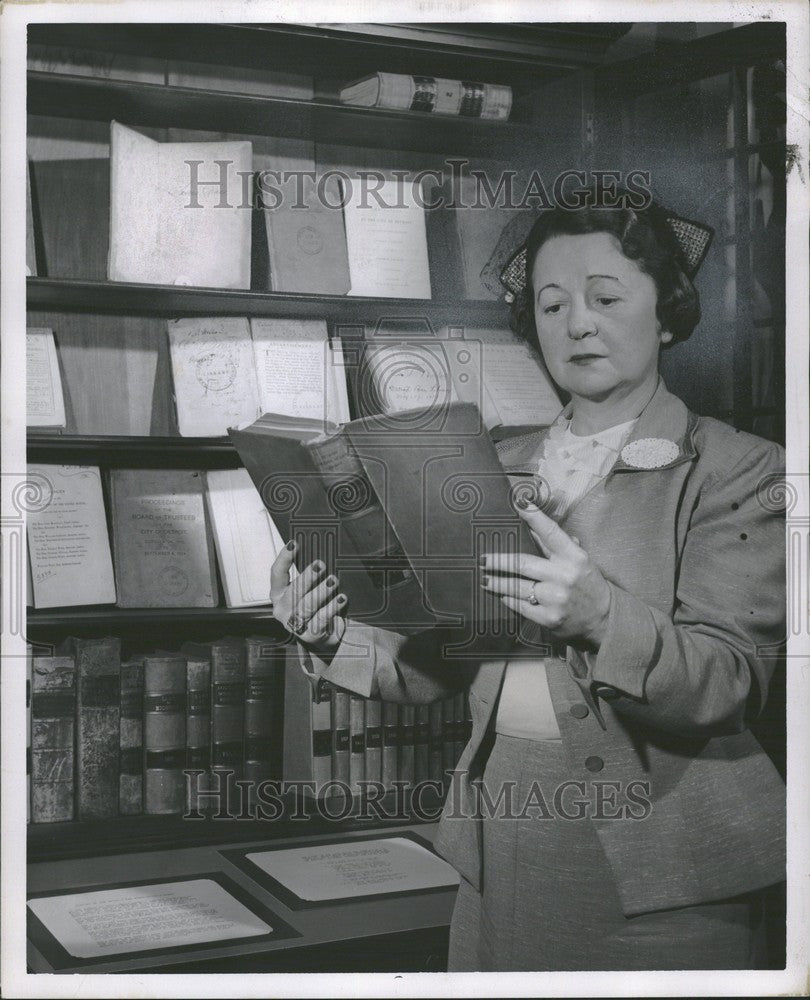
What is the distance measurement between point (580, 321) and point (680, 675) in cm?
57

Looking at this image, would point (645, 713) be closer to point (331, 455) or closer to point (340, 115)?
point (331, 455)

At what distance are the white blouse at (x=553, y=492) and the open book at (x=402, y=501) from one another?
11 centimetres

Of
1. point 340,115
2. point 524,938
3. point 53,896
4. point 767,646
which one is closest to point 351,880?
point 524,938

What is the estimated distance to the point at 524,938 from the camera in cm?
154

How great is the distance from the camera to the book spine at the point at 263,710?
1.94 m

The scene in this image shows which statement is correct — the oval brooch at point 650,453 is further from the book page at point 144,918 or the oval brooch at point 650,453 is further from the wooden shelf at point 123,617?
the book page at point 144,918

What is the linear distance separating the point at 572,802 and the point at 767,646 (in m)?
0.39

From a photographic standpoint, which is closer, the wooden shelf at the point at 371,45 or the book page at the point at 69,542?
the wooden shelf at the point at 371,45

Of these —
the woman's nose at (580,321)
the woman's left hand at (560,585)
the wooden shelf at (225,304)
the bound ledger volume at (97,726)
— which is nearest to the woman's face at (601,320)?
the woman's nose at (580,321)

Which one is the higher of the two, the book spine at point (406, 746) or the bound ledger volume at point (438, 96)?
the bound ledger volume at point (438, 96)

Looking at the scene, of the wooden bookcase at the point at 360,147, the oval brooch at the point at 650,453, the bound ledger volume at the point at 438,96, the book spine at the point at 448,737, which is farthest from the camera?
the bound ledger volume at the point at 438,96

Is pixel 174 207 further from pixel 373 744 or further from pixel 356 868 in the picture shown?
pixel 356 868

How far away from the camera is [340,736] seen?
6.47ft

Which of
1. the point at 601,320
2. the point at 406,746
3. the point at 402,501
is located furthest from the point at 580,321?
the point at 406,746
